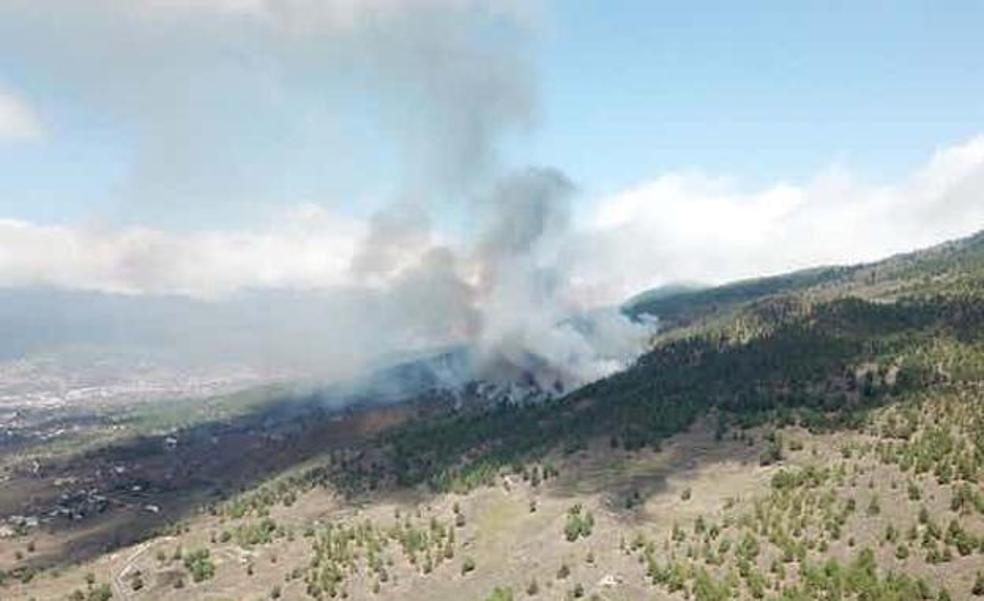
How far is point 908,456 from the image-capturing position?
199750 mm

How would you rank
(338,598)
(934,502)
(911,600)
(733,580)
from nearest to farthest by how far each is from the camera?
1. (911,600)
2. (733,580)
3. (934,502)
4. (338,598)

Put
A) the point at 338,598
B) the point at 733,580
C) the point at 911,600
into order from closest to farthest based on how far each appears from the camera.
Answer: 1. the point at 911,600
2. the point at 733,580
3. the point at 338,598

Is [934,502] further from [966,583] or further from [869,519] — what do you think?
[966,583]

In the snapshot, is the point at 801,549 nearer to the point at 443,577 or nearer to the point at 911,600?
the point at 911,600

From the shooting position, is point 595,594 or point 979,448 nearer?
point 595,594

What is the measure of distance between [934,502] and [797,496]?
75.3 ft

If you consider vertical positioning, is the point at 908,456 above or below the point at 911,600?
above

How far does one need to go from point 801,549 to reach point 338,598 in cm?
7472

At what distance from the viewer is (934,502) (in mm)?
179625

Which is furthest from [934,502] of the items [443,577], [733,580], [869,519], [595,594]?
[443,577]

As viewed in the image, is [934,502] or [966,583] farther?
[934,502]

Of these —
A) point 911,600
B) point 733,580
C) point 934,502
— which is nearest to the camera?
point 911,600

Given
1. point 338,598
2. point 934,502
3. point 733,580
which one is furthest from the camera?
point 338,598

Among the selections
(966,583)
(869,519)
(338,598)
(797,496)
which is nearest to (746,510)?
(797,496)
